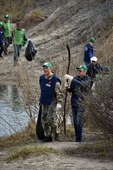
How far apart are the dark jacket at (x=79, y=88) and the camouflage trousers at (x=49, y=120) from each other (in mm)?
447

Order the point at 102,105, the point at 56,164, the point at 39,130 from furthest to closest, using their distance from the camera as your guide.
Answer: the point at 39,130 < the point at 102,105 < the point at 56,164

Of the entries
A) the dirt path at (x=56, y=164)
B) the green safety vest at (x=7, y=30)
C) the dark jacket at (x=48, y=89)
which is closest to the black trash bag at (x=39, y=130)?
the dark jacket at (x=48, y=89)

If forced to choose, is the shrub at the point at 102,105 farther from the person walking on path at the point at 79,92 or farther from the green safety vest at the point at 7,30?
the green safety vest at the point at 7,30

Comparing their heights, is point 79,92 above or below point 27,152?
above

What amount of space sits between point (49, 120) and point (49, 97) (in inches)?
18.4

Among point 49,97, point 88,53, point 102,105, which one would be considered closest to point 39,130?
point 49,97

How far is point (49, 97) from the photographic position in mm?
10438

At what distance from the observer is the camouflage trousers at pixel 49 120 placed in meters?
10.5

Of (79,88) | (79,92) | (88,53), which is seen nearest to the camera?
(79,92)

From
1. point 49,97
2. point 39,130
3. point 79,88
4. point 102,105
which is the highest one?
point 79,88

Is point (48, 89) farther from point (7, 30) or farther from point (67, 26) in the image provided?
point (67, 26)

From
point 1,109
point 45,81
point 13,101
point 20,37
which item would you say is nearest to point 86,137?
point 45,81

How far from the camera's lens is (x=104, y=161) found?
8.67 meters

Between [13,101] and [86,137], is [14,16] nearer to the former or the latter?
[13,101]
